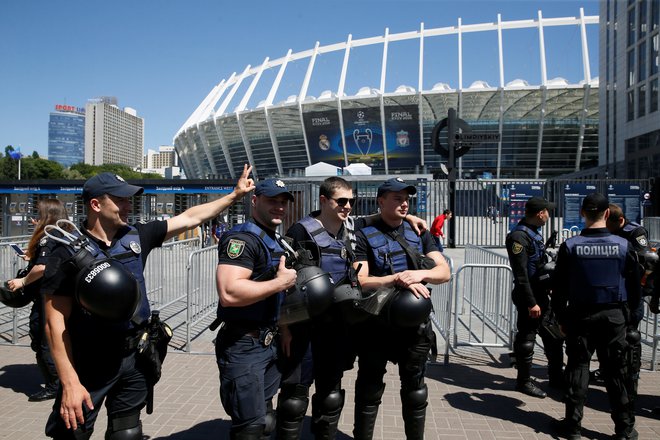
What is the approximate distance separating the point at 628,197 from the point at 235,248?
53.1 feet

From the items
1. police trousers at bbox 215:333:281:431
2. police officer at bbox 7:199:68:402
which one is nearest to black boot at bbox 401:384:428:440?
police trousers at bbox 215:333:281:431

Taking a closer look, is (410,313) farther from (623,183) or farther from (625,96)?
(625,96)

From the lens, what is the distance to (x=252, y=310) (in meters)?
2.80

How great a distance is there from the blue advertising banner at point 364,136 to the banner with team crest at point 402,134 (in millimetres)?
1059

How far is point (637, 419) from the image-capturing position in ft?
14.4

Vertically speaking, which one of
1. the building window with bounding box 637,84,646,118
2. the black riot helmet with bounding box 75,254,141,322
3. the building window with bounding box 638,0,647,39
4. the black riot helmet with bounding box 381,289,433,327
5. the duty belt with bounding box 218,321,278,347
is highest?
the building window with bounding box 638,0,647,39

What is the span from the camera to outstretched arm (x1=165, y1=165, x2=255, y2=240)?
3.16 m

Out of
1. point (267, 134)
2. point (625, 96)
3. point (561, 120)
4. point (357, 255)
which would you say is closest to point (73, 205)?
point (357, 255)

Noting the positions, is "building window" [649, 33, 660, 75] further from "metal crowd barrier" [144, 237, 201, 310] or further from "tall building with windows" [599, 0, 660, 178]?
"metal crowd barrier" [144, 237, 201, 310]

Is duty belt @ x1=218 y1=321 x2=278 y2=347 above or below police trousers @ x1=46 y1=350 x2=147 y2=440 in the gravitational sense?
above

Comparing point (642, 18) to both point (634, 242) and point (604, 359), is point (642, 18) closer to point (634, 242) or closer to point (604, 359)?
point (634, 242)

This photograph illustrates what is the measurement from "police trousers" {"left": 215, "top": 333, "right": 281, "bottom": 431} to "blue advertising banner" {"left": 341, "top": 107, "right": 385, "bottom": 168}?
53.3 meters

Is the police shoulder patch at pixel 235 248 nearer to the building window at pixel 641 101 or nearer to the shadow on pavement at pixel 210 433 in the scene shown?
the shadow on pavement at pixel 210 433

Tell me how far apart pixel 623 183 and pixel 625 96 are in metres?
21.6
